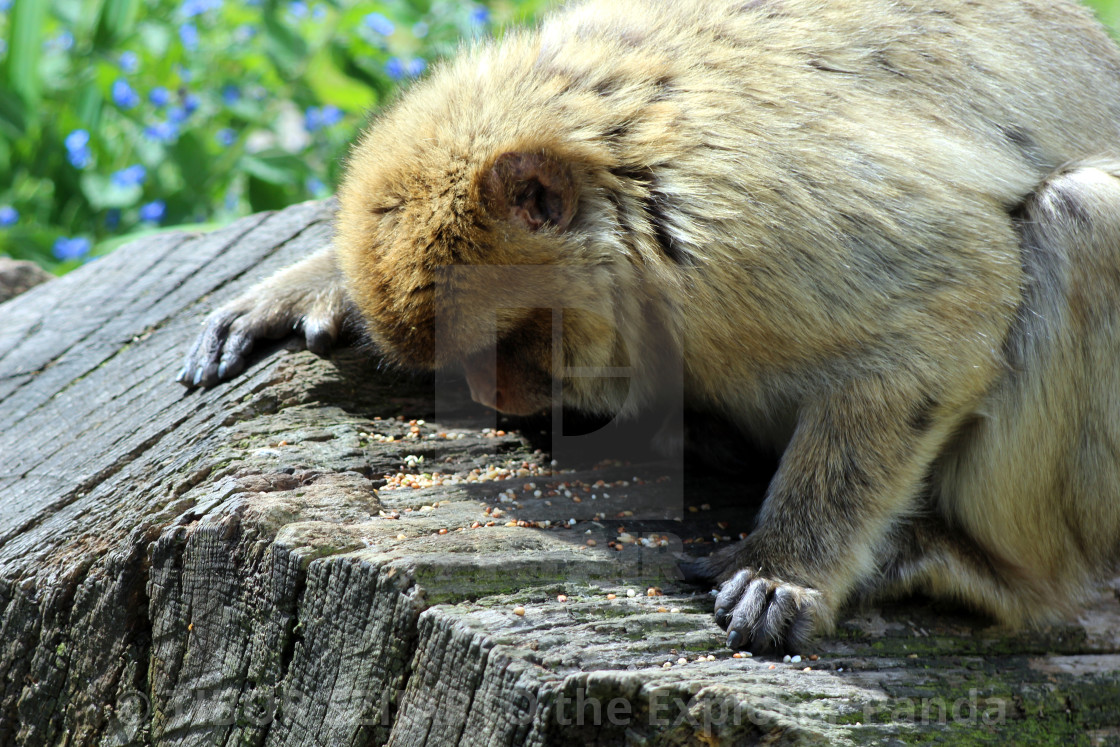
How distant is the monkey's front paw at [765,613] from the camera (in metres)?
2.19

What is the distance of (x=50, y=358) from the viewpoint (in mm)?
3406

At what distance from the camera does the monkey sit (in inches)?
97.9

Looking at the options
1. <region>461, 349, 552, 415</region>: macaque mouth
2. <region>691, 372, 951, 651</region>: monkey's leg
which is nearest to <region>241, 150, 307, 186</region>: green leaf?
<region>461, 349, 552, 415</region>: macaque mouth

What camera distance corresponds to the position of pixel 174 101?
20.3 feet

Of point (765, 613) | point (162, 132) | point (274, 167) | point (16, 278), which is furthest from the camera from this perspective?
point (162, 132)

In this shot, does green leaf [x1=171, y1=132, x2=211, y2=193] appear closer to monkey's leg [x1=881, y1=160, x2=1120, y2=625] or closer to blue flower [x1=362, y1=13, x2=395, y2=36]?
blue flower [x1=362, y1=13, x2=395, y2=36]

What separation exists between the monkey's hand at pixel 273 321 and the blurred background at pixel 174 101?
84.5 inches

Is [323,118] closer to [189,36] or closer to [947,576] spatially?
[189,36]

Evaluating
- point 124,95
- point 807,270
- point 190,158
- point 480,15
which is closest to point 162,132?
point 124,95

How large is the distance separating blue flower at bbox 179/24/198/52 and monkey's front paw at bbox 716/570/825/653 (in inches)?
215

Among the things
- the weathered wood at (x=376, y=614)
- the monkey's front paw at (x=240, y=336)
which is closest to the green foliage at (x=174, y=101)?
the monkey's front paw at (x=240, y=336)

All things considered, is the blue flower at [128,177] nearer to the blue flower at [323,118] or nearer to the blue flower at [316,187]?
the blue flower at [316,187]

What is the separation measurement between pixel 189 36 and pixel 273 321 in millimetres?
4021

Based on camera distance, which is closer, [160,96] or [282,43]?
[282,43]
